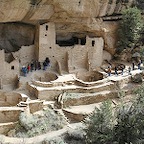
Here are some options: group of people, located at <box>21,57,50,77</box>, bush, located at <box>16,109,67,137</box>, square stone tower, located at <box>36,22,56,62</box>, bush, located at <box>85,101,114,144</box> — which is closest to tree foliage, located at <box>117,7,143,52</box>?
square stone tower, located at <box>36,22,56,62</box>

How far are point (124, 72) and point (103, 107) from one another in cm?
623

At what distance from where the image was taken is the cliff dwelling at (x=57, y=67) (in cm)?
1720

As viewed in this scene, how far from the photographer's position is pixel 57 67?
2100 centimetres

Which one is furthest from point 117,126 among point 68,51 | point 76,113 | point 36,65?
point 68,51

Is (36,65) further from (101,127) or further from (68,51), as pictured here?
(101,127)

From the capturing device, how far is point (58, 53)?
21.2 metres

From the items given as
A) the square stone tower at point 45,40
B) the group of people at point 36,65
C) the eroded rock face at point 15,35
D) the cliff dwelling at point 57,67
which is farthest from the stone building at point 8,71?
the eroded rock face at point 15,35

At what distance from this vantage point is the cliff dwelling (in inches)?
677

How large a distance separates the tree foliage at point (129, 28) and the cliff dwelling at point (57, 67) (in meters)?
0.46

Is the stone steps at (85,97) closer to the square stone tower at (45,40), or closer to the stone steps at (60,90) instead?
the stone steps at (60,90)

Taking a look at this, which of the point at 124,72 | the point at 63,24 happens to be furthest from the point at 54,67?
the point at 124,72

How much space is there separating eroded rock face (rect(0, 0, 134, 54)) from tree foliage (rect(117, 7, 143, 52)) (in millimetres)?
463

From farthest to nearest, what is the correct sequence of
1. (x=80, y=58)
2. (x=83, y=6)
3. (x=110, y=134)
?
(x=80, y=58) < (x=83, y=6) < (x=110, y=134)

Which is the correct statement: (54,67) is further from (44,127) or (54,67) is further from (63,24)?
(44,127)
